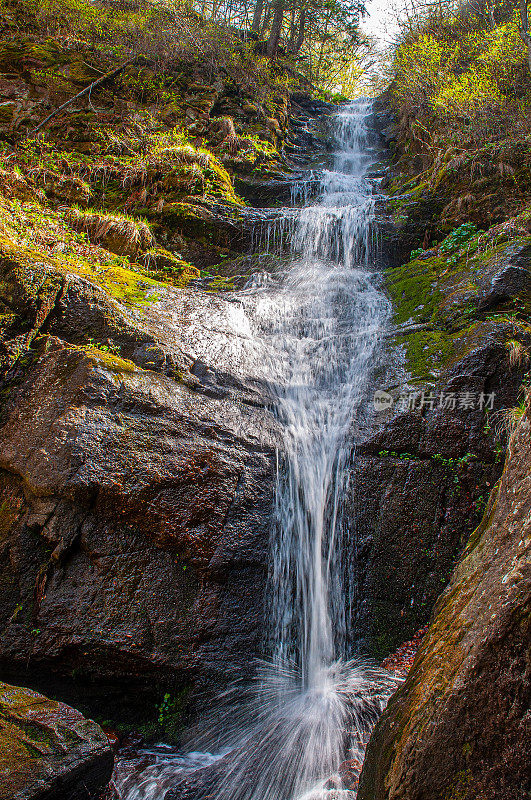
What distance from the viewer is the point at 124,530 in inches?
145

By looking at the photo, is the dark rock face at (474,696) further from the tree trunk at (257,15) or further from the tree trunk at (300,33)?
the tree trunk at (300,33)

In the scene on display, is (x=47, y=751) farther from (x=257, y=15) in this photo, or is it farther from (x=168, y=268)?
(x=257, y=15)

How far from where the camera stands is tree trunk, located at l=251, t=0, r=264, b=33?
16.0 meters

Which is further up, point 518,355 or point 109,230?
point 109,230

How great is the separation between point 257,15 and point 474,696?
21752 mm

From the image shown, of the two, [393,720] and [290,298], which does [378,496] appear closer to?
[393,720]

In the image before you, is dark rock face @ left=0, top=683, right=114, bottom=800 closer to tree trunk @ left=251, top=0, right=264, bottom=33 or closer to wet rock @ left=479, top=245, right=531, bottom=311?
wet rock @ left=479, top=245, right=531, bottom=311

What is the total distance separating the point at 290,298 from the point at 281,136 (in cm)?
877

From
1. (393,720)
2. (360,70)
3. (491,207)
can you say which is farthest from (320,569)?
(360,70)

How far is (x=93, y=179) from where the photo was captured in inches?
334

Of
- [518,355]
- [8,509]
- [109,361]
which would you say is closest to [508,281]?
[518,355]

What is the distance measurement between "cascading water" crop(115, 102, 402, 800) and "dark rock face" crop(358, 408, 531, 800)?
3.13 feet

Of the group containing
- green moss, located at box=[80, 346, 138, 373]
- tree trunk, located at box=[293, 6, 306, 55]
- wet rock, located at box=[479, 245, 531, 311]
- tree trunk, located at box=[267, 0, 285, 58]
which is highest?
tree trunk, located at box=[293, 6, 306, 55]

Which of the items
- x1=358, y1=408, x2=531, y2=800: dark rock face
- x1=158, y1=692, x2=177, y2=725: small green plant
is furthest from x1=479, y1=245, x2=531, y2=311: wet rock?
x1=158, y1=692, x2=177, y2=725: small green plant
